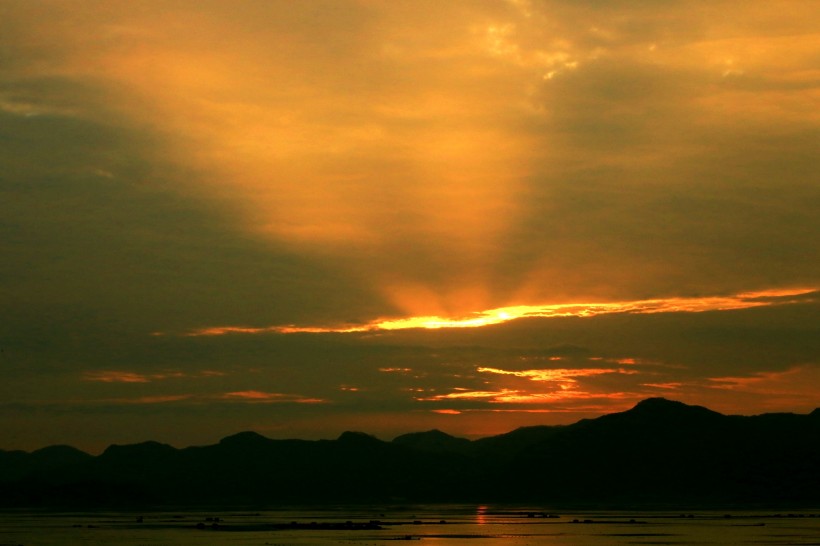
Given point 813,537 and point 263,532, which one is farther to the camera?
point 263,532

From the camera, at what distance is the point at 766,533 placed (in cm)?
15050

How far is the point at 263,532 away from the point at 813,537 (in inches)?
3186

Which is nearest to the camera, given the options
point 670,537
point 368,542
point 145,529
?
point 368,542

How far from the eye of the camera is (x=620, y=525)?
7387 inches

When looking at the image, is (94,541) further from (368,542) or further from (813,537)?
(813,537)

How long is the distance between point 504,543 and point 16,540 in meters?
63.7

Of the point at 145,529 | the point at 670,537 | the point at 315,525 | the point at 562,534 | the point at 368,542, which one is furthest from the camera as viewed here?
the point at 315,525

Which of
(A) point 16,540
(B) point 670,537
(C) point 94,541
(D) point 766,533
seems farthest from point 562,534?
(A) point 16,540

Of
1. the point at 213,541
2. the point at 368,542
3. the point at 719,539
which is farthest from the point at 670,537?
the point at 213,541

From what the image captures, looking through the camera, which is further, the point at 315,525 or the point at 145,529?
the point at 315,525

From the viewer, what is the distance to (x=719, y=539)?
13675 cm

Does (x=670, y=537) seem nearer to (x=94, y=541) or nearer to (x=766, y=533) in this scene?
(x=766, y=533)

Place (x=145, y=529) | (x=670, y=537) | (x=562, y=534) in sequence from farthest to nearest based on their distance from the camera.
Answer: (x=145, y=529) → (x=562, y=534) → (x=670, y=537)

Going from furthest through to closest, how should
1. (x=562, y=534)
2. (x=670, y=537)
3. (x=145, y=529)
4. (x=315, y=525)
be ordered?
(x=315, y=525) < (x=145, y=529) < (x=562, y=534) < (x=670, y=537)
